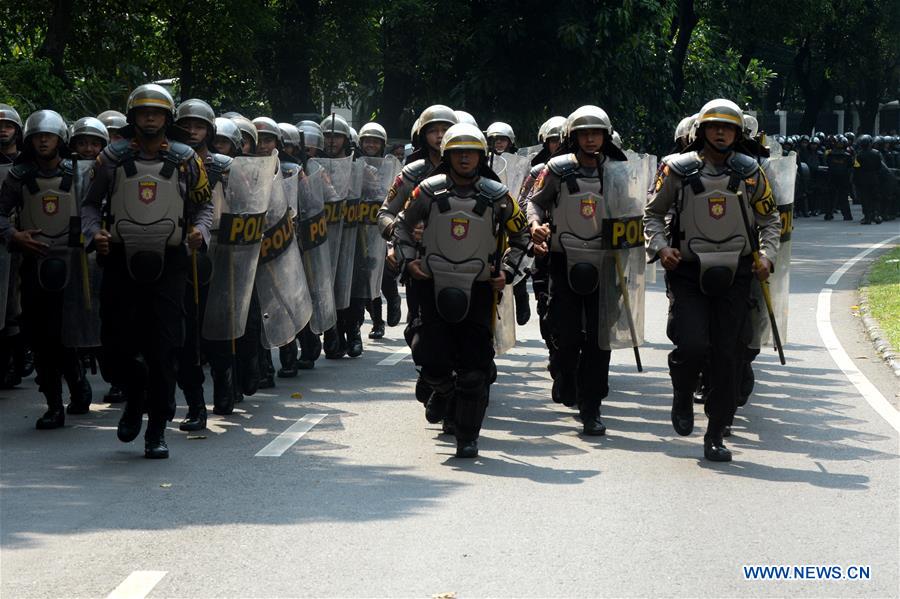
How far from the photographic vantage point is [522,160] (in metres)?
13.3

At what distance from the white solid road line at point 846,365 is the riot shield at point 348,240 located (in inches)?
155

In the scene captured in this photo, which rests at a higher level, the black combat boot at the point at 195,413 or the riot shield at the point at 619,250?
the riot shield at the point at 619,250

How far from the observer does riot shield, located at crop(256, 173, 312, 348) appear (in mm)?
10734

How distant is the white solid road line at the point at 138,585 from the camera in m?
5.79

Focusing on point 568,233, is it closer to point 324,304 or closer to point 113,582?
point 324,304

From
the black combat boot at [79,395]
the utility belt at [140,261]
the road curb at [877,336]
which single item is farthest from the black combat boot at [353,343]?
the utility belt at [140,261]

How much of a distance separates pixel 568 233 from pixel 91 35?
974 cm

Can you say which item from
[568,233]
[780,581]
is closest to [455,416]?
[568,233]

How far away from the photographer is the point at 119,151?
8469mm

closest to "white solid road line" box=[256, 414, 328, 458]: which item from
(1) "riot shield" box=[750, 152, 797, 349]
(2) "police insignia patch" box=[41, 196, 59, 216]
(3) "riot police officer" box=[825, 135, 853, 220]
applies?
(2) "police insignia patch" box=[41, 196, 59, 216]

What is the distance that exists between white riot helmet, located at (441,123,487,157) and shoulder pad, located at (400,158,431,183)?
1256 mm

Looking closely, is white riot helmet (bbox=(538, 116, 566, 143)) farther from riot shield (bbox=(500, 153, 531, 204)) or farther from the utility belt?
the utility belt

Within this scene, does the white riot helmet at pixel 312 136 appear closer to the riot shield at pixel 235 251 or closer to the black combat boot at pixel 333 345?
the black combat boot at pixel 333 345

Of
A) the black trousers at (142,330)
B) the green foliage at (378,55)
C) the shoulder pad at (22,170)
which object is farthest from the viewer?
the green foliage at (378,55)
